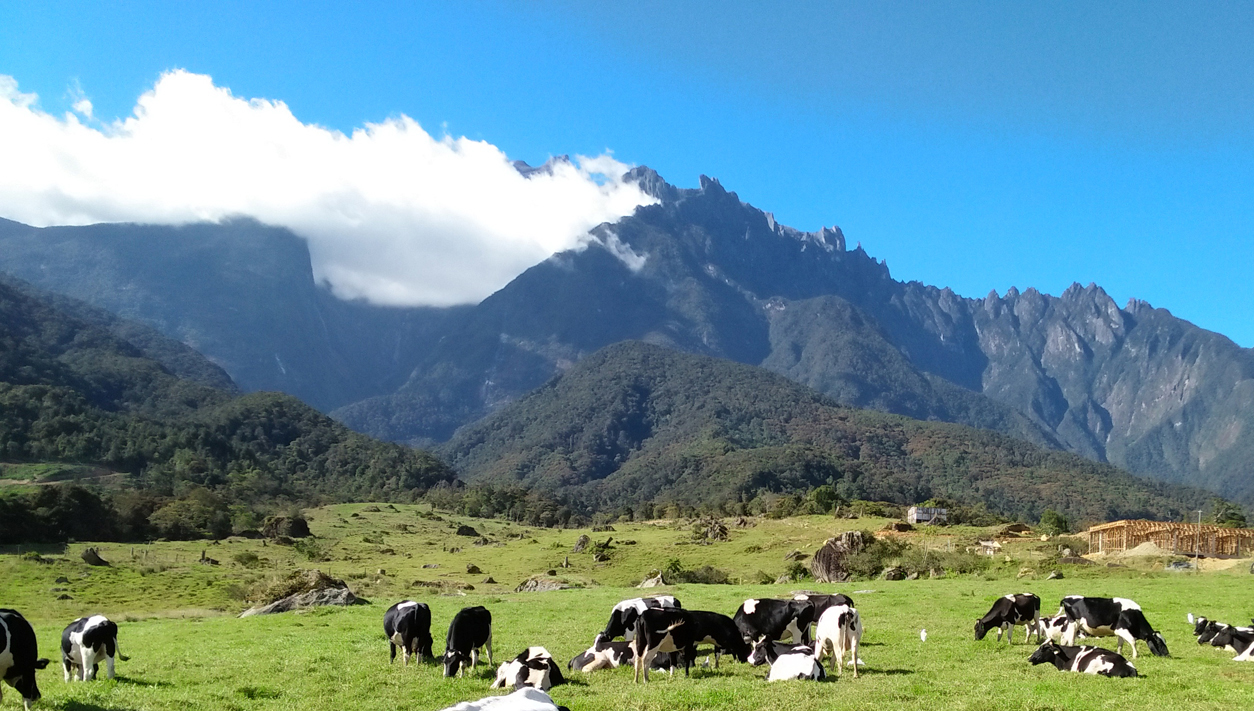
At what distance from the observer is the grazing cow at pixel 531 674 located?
1412cm

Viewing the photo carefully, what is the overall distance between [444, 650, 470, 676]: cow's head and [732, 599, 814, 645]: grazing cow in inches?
211

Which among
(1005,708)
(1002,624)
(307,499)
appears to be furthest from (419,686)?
(307,499)

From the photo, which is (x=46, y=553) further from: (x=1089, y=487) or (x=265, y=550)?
(x=1089, y=487)

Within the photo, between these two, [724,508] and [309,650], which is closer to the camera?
[309,650]

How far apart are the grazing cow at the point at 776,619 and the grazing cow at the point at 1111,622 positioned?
16.7ft

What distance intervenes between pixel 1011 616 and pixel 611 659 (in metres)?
9.42

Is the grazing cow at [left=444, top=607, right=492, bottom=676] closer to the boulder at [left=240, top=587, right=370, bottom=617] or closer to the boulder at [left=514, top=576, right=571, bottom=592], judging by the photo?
the boulder at [left=240, top=587, right=370, bottom=617]

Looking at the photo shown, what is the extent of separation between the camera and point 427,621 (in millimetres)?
17375

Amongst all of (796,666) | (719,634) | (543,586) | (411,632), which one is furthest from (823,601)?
(543,586)

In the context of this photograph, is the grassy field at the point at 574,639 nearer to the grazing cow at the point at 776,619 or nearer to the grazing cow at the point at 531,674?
the grazing cow at the point at 531,674

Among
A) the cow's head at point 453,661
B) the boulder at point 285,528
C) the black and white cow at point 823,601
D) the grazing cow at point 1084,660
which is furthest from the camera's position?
the boulder at point 285,528

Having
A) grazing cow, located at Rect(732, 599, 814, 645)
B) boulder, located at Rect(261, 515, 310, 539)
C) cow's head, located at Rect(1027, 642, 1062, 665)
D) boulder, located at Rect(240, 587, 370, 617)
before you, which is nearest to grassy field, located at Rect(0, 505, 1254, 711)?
cow's head, located at Rect(1027, 642, 1062, 665)

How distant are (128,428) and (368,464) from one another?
137 ft

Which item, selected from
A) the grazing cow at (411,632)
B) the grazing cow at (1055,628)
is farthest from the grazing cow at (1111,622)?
the grazing cow at (411,632)
